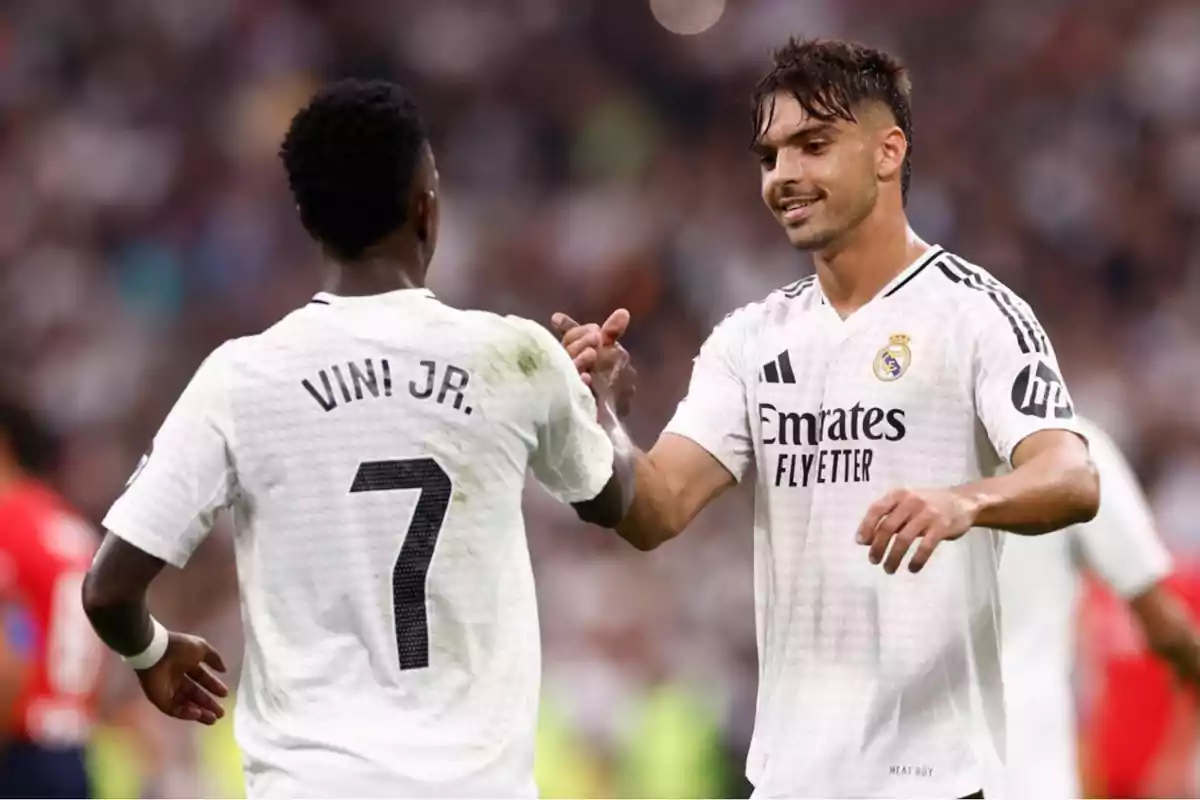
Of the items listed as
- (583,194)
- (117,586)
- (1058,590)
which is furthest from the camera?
(583,194)

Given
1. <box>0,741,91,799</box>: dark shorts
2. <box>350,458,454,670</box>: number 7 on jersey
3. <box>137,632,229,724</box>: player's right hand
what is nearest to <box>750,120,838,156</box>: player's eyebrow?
<box>350,458,454,670</box>: number 7 on jersey

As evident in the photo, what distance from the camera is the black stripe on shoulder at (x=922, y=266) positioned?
12.0 feet

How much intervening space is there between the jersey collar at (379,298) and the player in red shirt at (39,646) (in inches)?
114

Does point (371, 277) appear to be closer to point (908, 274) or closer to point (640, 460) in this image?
point (640, 460)

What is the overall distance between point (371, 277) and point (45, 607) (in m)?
3.00

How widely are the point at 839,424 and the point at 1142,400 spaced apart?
5767 mm

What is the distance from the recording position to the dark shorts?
563cm

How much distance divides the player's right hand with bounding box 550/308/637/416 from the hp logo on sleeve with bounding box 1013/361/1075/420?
2.33 ft

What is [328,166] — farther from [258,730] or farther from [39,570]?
[39,570]

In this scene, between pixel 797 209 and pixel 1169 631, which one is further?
pixel 1169 631

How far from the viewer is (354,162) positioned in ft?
9.89

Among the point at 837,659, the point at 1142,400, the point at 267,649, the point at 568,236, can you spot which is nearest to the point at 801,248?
the point at 837,659

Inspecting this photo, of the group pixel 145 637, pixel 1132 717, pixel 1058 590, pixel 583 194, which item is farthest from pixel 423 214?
pixel 583 194

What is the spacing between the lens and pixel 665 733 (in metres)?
7.50
